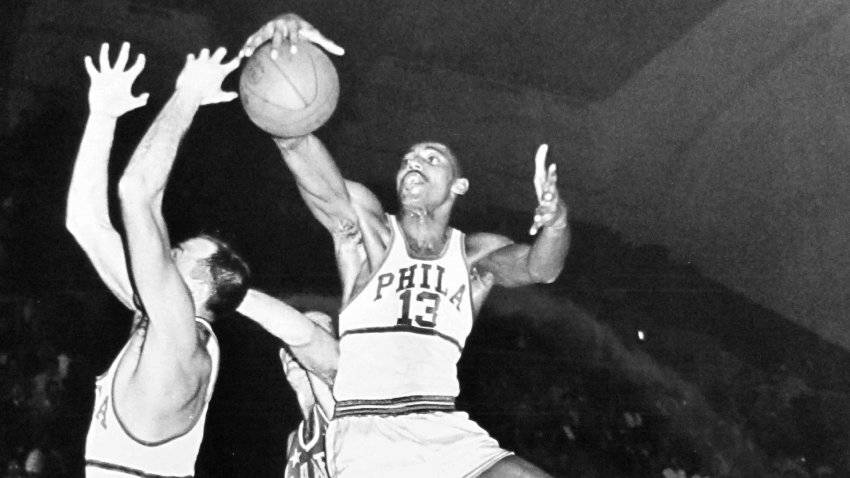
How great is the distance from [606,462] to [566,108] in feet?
4.20

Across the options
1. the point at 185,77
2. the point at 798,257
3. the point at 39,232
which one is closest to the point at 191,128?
the point at 185,77

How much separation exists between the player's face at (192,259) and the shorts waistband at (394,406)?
639 millimetres

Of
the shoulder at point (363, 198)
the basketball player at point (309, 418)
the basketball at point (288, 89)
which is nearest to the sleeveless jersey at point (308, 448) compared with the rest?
the basketball player at point (309, 418)

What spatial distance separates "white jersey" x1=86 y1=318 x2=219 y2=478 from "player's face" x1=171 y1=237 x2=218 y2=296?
0.24 m

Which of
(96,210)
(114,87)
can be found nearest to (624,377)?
(96,210)

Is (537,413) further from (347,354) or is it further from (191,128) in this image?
(191,128)

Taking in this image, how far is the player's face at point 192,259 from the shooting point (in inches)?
126

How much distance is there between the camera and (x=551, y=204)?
2.88 meters

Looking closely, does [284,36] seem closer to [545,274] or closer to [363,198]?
[363,198]

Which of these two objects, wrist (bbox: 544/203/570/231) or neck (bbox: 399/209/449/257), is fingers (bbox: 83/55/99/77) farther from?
wrist (bbox: 544/203/570/231)

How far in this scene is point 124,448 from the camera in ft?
9.73

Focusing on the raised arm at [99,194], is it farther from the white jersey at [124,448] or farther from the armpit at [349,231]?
the armpit at [349,231]

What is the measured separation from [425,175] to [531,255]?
45cm

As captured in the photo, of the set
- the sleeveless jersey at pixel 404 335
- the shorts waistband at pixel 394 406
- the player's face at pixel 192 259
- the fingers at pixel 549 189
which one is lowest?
the shorts waistband at pixel 394 406
